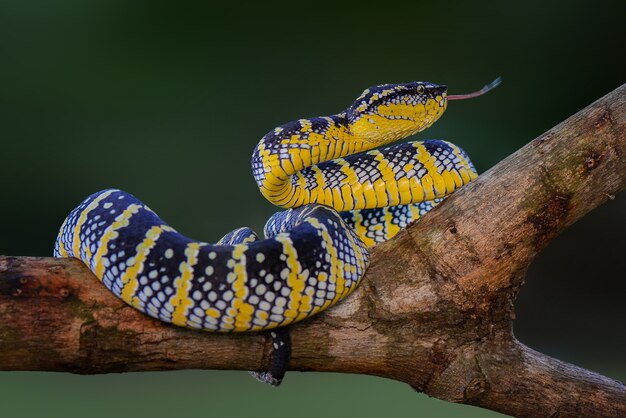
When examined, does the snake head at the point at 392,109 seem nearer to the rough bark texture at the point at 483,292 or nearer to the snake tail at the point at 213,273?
the rough bark texture at the point at 483,292

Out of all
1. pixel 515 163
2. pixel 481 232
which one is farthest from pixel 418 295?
pixel 515 163

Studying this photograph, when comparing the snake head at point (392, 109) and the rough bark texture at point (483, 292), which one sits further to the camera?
the snake head at point (392, 109)

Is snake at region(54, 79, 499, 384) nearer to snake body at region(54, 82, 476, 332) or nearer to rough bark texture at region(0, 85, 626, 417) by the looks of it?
snake body at region(54, 82, 476, 332)

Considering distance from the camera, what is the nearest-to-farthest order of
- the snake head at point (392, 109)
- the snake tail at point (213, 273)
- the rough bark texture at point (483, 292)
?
the snake tail at point (213, 273), the rough bark texture at point (483, 292), the snake head at point (392, 109)

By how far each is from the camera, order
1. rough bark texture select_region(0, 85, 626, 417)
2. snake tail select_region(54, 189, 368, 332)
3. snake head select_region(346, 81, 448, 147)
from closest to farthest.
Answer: snake tail select_region(54, 189, 368, 332)
rough bark texture select_region(0, 85, 626, 417)
snake head select_region(346, 81, 448, 147)

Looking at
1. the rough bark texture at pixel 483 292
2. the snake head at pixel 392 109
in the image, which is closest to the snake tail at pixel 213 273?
the rough bark texture at pixel 483 292

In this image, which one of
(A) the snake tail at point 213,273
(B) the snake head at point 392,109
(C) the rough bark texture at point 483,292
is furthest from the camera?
(B) the snake head at point 392,109

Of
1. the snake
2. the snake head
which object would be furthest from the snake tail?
the snake head

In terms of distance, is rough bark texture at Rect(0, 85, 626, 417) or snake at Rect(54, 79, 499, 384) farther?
rough bark texture at Rect(0, 85, 626, 417)

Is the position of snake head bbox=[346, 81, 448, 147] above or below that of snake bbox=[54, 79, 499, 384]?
above
